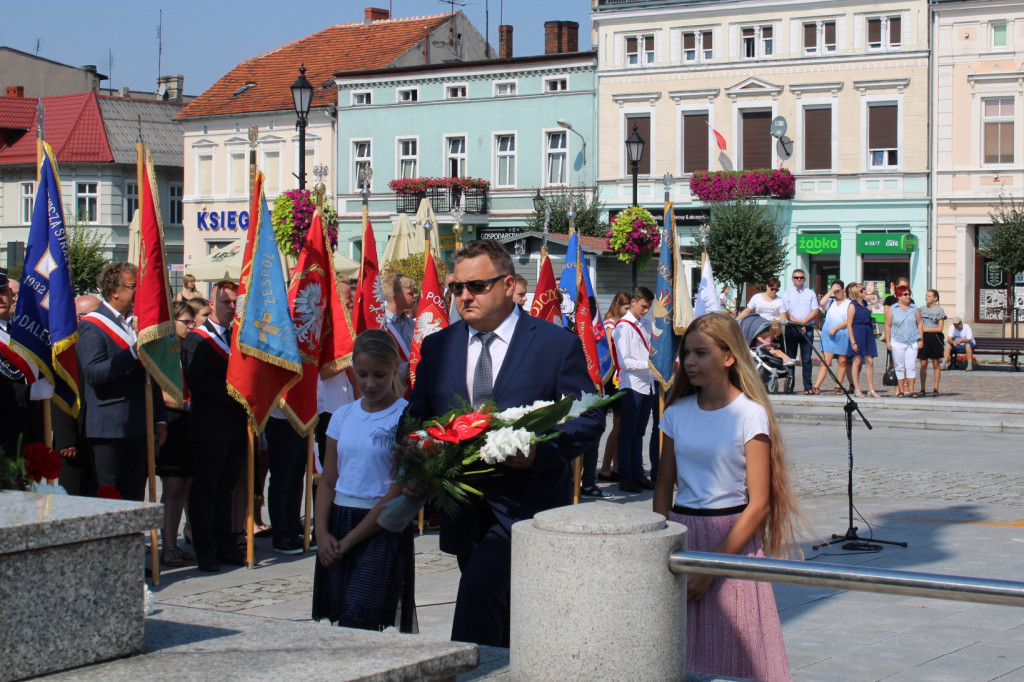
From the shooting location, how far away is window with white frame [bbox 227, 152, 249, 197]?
50.4 m

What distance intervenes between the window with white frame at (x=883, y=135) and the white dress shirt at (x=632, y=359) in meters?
28.9

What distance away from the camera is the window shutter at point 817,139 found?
3994 cm

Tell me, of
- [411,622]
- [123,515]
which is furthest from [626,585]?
[411,622]

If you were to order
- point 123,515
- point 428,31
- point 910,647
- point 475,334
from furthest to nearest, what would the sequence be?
point 428,31 < point 910,647 < point 475,334 < point 123,515

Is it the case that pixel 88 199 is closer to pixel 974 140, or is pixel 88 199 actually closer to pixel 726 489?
pixel 974 140

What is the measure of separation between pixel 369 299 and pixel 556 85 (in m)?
33.6

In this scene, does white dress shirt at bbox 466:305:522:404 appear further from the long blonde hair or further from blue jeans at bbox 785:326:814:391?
blue jeans at bbox 785:326:814:391

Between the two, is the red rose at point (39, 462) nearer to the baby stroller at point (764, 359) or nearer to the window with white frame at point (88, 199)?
the baby stroller at point (764, 359)

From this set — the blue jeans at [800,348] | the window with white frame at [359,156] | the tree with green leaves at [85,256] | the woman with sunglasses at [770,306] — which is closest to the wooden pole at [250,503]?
the blue jeans at [800,348]

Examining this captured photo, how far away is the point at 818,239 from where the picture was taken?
39.7 m

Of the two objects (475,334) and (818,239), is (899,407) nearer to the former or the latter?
(475,334)

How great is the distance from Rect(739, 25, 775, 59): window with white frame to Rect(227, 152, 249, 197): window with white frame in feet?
68.3

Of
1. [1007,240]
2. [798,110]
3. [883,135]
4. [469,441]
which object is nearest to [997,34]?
[883,135]

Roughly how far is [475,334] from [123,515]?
1.91 m
